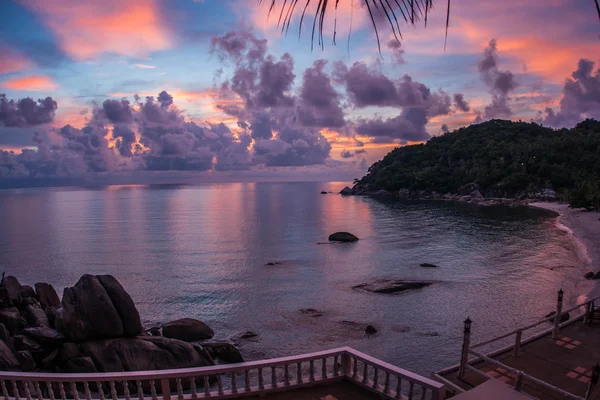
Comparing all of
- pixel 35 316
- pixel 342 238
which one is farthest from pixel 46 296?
pixel 342 238

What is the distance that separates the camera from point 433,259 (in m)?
51.2

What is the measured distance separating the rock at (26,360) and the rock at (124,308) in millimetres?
3916

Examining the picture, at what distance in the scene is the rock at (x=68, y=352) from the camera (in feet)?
58.9

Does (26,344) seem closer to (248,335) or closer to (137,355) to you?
(137,355)

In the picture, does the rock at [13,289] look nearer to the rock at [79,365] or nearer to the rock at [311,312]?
the rock at [79,365]

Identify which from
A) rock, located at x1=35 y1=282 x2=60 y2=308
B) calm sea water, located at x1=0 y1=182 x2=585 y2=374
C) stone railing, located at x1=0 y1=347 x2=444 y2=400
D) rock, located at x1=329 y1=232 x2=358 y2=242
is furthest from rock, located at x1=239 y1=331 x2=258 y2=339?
rock, located at x1=329 y1=232 x2=358 y2=242

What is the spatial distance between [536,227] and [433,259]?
40.0 meters

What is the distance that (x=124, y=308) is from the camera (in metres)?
19.6

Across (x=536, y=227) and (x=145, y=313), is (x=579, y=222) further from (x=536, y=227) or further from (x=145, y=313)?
(x=145, y=313)

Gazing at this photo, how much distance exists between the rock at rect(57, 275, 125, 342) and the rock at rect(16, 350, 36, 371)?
1.77m

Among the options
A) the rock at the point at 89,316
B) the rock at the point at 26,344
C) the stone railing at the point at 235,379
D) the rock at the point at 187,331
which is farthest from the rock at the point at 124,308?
the stone railing at the point at 235,379

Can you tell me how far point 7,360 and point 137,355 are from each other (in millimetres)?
5082

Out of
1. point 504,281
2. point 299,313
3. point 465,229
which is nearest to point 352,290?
point 299,313

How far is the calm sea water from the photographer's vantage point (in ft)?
87.2
